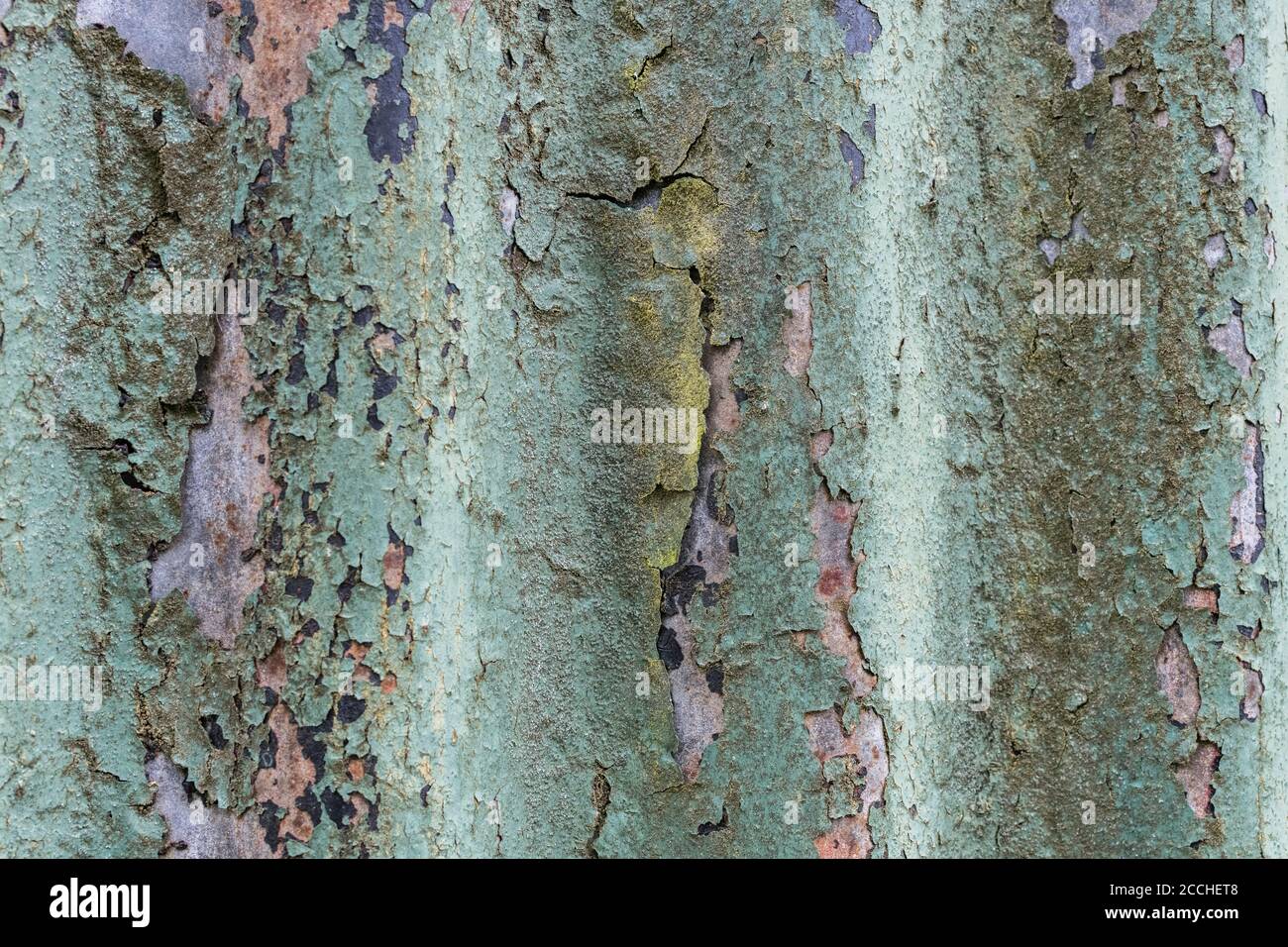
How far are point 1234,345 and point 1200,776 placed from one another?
0.63m

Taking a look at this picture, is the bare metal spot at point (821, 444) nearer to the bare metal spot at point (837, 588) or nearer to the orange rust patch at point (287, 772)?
the bare metal spot at point (837, 588)

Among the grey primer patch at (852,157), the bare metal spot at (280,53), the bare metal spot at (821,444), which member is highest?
the bare metal spot at (280,53)

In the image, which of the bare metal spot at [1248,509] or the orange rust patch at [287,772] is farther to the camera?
the bare metal spot at [1248,509]

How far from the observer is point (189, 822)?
1308 mm

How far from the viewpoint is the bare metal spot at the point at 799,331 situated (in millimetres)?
1318

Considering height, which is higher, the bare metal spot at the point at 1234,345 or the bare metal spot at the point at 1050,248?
the bare metal spot at the point at 1050,248

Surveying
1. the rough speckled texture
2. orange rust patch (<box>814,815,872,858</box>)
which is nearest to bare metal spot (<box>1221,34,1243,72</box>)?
the rough speckled texture

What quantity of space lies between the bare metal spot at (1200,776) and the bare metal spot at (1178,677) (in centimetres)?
5

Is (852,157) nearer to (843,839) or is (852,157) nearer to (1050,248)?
(1050,248)

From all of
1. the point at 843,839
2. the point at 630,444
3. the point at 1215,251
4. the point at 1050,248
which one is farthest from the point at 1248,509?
the point at 630,444

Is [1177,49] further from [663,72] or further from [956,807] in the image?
[956,807]

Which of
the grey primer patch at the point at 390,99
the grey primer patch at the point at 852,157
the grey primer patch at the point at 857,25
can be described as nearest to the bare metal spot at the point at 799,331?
the grey primer patch at the point at 852,157

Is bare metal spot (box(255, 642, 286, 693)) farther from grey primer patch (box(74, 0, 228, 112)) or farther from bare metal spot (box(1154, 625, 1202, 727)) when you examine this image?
bare metal spot (box(1154, 625, 1202, 727))

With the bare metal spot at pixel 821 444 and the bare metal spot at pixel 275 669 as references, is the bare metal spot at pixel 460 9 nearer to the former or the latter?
the bare metal spot at pixel 821 444
